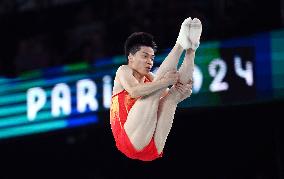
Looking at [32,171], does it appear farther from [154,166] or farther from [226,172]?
[226,172]

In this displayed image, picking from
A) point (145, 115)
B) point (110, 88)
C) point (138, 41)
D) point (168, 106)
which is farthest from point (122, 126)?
point (110, 88)

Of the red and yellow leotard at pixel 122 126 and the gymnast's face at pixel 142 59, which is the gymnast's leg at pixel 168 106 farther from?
the gymnast's face at pixel 142 59

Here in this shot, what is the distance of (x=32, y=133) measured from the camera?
1006cm

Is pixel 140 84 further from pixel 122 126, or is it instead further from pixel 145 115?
pixel 122 126

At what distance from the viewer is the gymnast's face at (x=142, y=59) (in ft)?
17.7

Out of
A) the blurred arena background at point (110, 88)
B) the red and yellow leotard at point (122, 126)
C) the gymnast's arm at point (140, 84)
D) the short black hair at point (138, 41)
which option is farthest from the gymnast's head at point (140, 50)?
the blurred arena background at point (110, 88)

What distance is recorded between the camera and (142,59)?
17.7ft

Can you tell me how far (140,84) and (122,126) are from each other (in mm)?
430

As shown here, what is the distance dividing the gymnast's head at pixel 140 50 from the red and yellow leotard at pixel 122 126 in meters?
0.27

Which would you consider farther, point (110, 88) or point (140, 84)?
point (110, 88)

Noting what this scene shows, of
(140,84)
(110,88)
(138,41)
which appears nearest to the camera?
(140,84)

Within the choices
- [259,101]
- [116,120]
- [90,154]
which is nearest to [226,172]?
[259,101]

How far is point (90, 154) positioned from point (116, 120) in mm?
4674

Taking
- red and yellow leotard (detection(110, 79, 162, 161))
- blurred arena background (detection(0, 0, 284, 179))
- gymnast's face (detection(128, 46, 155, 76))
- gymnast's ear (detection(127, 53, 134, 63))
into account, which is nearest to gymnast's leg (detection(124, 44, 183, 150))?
red and yellow leotard (detection(110, 79, 162, 161))
